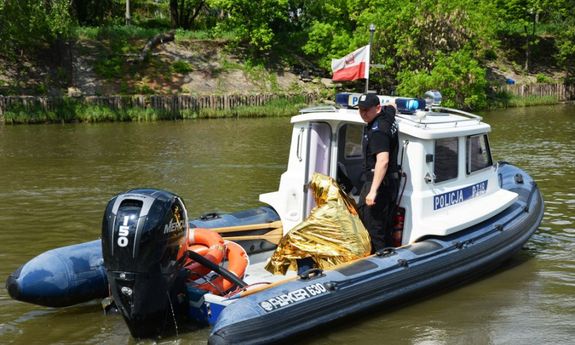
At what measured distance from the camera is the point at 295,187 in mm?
Result: 8469

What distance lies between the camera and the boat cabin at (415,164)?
785 centimetres

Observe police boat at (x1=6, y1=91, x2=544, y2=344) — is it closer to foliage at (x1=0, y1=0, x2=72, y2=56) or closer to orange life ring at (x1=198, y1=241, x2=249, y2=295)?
orange life ring at (x1=198, y1=241, x2=249, y2=295)

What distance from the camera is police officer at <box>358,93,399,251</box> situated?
738 centimetres

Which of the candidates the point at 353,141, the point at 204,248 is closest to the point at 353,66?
the point at 353,141

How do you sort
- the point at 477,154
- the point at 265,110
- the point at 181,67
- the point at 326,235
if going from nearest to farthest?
the point at 326,235
the point at 477,154
the point at 265,110
the point at 181,67

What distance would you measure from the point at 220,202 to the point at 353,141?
452 cm

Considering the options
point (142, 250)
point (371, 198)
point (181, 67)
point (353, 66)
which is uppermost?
point (181, 67)

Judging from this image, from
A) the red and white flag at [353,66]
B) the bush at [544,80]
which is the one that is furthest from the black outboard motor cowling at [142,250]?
the bush at [544,80]

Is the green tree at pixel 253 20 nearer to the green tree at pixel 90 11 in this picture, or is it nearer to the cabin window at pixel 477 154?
the green tree at pixel 90 11

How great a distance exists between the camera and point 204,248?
7.18 meters

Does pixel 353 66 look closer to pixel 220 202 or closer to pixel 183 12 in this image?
pixel 220 202

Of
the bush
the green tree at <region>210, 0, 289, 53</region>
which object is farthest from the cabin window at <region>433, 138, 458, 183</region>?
the bush

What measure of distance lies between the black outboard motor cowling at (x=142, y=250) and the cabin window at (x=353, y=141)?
301 cm

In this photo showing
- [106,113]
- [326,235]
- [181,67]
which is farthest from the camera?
[181,67]
